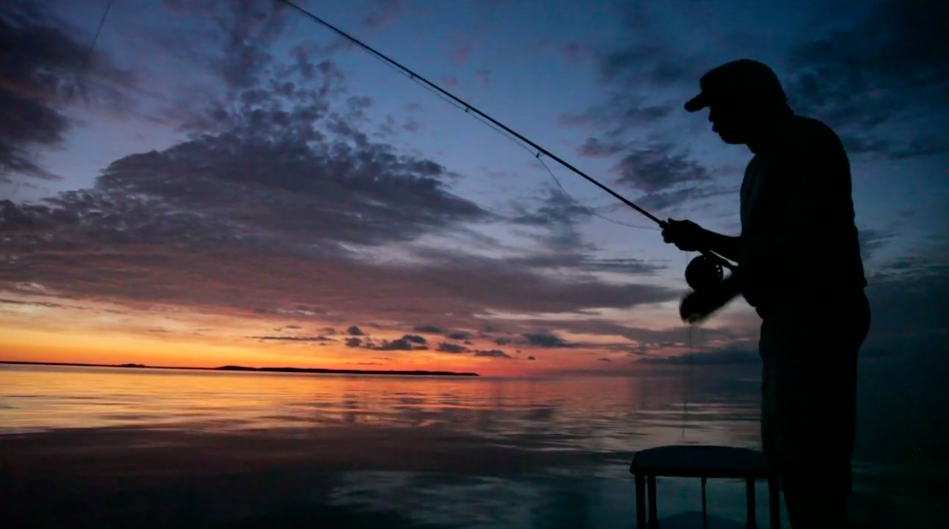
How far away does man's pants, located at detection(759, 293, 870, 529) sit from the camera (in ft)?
6.44

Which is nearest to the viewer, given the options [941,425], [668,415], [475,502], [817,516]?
[817,516]

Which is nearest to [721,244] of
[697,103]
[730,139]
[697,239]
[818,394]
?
[697,239]

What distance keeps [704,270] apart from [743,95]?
0.83m

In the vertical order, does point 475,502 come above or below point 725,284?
below

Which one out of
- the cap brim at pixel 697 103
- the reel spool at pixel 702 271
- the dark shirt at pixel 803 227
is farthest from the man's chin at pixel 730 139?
the reel spool at pixel 702 271

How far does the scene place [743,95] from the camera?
2.39 m

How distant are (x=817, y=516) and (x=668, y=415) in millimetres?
24501

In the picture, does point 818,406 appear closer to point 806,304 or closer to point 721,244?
point 806,304

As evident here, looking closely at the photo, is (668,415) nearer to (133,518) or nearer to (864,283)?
(133,518)

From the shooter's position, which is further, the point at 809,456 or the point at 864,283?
the point at 864,283

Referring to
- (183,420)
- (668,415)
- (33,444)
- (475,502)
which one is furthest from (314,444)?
(668,415)

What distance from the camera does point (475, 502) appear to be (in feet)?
28.4

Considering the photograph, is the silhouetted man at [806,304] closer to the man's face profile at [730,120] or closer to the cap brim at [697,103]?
the man's face profile at [730,120]

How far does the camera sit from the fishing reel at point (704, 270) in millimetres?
2879
